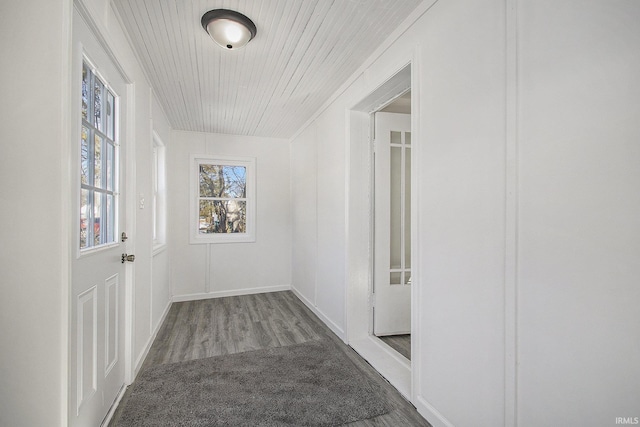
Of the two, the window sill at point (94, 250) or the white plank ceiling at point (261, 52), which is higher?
the white plank ceiling at point (261, 52)

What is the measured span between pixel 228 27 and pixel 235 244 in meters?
3.38

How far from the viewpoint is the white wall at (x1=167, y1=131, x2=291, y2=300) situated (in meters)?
4.52

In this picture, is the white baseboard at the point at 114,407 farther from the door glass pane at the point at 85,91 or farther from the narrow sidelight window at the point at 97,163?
the door glass pane at the point at 85,91

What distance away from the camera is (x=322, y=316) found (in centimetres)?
363

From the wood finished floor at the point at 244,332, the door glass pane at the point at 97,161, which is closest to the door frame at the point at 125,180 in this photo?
the door glass pane at the point at 97,161

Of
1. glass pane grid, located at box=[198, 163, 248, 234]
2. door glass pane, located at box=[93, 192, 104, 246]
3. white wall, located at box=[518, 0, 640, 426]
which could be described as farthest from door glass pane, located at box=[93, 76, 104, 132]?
glass pane grid, located at box=[198, 163, 248, 234]

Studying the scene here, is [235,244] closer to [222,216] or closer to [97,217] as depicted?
[222,216]

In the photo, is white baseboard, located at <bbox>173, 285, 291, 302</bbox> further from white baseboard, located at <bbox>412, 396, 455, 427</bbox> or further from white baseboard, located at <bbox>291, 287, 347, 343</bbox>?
white baseboard, located at <bbox>412, 396, 455, 427</bbox>

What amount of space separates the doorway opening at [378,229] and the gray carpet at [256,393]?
0.55 meters

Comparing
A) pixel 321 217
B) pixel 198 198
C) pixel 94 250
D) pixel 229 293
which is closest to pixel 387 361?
pixel 321 217

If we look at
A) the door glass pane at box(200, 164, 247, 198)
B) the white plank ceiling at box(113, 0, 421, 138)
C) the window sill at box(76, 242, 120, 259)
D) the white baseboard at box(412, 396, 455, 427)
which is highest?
the white plank ceiling at box(113, 0, 421, 138)

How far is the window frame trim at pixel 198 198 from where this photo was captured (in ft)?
15.1

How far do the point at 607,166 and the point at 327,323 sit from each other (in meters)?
2.97

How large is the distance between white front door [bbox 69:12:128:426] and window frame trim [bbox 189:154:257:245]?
2.50m
